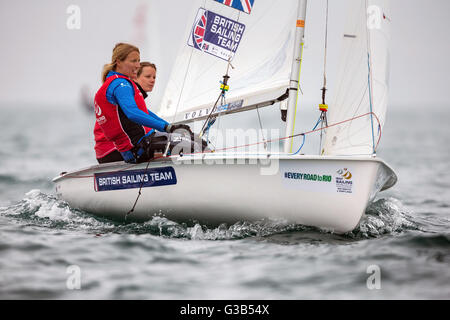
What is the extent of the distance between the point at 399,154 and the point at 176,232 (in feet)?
42.3

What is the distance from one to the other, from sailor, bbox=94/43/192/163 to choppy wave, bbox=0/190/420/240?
62cm

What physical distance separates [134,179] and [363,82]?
2.10m

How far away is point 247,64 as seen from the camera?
5.16m

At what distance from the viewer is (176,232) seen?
450 centimetres

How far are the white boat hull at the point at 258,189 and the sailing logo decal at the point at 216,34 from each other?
1.34 m

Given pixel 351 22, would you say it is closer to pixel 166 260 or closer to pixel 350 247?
pixel 350 247

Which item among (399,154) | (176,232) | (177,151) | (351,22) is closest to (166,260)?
(176,232)

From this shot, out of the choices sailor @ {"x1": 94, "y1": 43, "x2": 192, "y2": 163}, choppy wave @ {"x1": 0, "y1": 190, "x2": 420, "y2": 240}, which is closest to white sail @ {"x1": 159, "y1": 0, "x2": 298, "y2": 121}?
sailor @ {"x1": 94, "y1": 43, "x2": 192, "y2": 163}

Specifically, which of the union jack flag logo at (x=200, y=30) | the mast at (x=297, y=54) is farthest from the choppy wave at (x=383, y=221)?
the union jack flag logo at (x=200, y=30)

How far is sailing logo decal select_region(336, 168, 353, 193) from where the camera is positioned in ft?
13.3

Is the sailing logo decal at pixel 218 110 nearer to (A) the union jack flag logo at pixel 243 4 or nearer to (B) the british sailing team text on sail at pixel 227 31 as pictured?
(B) the british sailing team text on sail at pixel 227 31

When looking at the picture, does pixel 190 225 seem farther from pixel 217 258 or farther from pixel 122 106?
pixel 122 106

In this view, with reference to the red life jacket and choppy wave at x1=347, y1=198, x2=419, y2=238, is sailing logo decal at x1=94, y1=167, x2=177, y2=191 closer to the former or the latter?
the red life jacket

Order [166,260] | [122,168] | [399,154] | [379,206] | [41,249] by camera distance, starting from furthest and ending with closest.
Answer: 1. [399,154]
2. [379,206]
3. [122,168]
4. [41,249]
5. [166,260]
